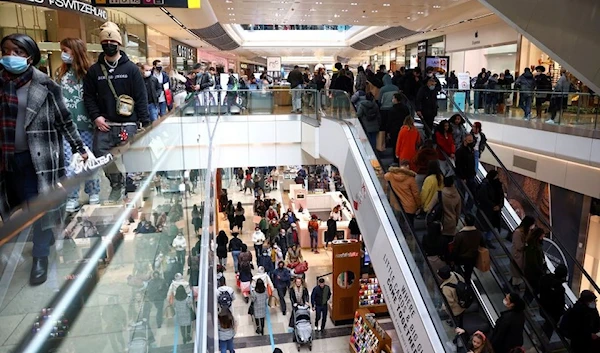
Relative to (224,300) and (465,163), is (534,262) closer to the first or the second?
(465,163)

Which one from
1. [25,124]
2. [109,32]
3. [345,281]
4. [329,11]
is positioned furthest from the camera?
[329,11]

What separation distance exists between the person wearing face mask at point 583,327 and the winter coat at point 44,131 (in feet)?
18.3

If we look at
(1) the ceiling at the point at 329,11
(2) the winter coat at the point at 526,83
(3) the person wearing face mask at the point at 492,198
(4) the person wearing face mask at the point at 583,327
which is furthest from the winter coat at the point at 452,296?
(1) the ceiling at the point at 329,11

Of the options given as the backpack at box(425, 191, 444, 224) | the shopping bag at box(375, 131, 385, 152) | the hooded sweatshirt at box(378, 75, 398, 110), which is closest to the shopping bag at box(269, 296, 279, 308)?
the shopping bag at box(375, 131, 385, 152)

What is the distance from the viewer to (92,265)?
1.42 m

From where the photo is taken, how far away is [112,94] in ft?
13.3

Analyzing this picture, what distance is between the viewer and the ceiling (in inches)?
719

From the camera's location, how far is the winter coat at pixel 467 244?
19.6 feet

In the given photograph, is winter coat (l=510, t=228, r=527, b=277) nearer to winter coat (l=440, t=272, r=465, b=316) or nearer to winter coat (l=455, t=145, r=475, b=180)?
winter coat (l=440, t=272, r=465, b=316)

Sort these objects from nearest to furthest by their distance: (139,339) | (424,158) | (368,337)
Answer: (139,339) → (424,158) → (368,337)

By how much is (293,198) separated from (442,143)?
541 inches

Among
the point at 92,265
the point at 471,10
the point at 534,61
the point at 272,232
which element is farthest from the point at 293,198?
the point at 92,265

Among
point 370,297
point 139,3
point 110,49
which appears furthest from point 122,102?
point 370,297

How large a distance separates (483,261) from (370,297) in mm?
7880
